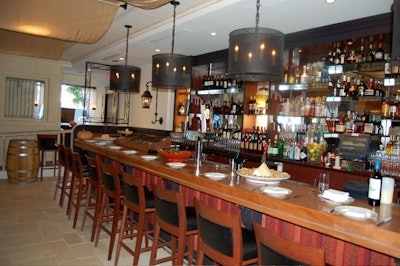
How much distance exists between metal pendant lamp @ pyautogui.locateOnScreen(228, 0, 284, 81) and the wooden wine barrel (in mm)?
5072

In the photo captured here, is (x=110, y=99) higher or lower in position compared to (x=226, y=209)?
higher

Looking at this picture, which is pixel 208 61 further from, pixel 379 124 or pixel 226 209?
pixel 226 209

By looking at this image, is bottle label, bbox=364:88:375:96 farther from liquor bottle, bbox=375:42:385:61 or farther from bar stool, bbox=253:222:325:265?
bar stool, bbox=253:222:325:265

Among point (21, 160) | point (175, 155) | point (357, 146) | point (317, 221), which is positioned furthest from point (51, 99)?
point (317, 221)

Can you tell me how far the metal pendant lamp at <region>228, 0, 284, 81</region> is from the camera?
275 centimetres

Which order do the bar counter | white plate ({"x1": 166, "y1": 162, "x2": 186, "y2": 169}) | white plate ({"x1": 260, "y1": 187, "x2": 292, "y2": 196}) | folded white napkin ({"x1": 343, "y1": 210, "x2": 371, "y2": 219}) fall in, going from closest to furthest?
the bar counter < folded white napkin ({"x1": 343, "y1": 210, "x2": 371, "y2": 219}) < white plate ({"x1": 260, "y1": 187, "x2": 292, "y2": 196}) < white plate ({"x1": 166, "y1": 162, "x2": 186, "y2": 169})

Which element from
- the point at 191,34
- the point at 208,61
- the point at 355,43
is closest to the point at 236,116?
the point at 208,61

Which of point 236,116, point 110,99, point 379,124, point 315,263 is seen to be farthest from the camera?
point 110,99

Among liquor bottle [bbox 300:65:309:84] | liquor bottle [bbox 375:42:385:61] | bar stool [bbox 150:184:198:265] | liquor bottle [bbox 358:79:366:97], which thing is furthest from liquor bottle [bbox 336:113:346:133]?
bar stool [bbox 150:184:198:265]

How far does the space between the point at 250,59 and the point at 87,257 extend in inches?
99.4

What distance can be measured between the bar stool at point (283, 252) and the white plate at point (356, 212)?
381 mm

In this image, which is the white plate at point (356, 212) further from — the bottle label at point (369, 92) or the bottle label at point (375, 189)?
the bottle label at point (369, 92)

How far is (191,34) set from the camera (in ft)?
17.2

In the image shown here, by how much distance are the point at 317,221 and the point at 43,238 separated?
323cm
